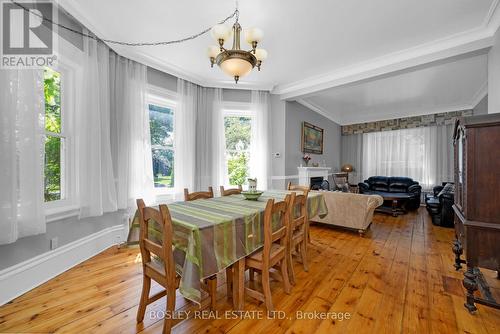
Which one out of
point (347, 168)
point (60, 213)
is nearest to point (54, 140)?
point (60, 213)

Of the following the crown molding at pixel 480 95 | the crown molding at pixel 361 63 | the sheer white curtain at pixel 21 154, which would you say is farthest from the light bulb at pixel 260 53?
the crown molding at pixel 480 95

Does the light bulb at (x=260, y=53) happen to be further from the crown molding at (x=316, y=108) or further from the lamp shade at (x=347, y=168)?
the lamp shade at (x=347, y=168)

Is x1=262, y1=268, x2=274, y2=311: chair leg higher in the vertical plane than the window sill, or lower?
lower

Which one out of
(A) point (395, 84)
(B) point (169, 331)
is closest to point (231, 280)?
(B) point (169, 331)

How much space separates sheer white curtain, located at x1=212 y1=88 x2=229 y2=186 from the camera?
4.21 m

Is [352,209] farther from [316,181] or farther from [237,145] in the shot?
[237,145]

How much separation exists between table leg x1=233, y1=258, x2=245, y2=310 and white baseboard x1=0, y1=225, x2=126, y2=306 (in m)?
1.87

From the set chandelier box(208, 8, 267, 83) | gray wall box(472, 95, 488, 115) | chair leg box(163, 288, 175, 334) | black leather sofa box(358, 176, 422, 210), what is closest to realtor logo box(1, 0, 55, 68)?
chandelier box(208, 8, 267, 83)

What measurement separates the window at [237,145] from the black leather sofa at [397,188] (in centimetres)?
356

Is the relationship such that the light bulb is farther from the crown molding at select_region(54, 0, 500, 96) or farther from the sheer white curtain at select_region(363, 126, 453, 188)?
the sheer white curtain at select_region(363, 126, 453, 188)

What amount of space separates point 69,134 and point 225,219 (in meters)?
2.26

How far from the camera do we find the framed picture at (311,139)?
5254 mm

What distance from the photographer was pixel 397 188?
5.94 meters

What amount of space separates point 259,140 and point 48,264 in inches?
139
